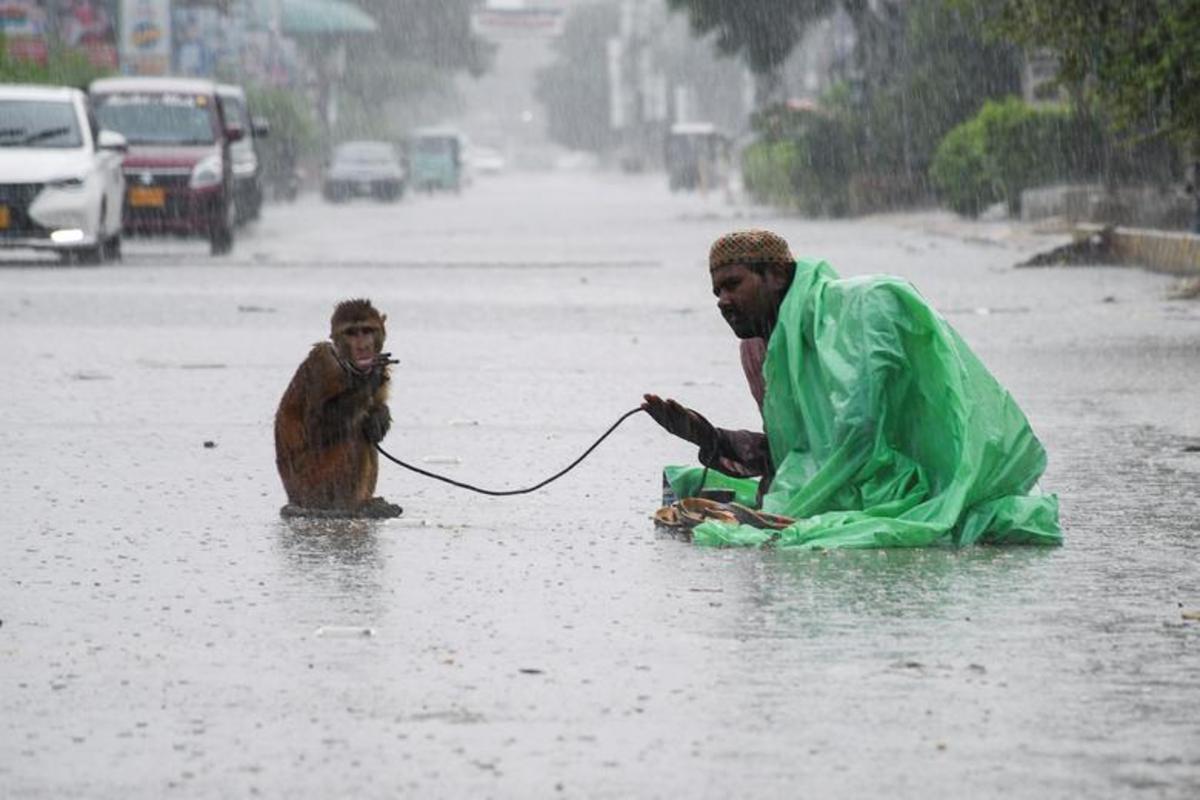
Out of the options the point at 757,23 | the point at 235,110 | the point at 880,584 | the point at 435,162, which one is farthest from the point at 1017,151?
the point at 435,162

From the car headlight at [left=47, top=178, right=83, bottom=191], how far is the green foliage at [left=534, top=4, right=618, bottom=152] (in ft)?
467

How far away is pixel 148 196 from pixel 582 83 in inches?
5675

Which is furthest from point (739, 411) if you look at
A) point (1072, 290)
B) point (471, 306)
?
point (1072, 290)

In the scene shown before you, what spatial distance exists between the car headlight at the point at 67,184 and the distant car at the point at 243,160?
10.4 m

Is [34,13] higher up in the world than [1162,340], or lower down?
higher up

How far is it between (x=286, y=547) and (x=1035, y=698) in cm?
293

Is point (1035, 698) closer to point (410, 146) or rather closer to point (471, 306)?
point (471, 306)

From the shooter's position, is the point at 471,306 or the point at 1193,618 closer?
the point at 1193,618

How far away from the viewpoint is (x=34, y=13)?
4272 cm

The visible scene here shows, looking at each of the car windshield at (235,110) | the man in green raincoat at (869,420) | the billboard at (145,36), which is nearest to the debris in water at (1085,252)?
the car windshield at (235,110)

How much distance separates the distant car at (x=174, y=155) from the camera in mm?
30453

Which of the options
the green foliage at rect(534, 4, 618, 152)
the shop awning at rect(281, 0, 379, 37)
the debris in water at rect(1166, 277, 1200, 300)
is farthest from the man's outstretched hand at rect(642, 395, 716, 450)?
the green foliage at rect(534, 4, 618, 152)

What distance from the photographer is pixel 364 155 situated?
211 ft

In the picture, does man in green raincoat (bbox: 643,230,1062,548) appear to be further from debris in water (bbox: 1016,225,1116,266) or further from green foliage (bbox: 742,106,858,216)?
green foliage (bbox: 742,106,858,216)
